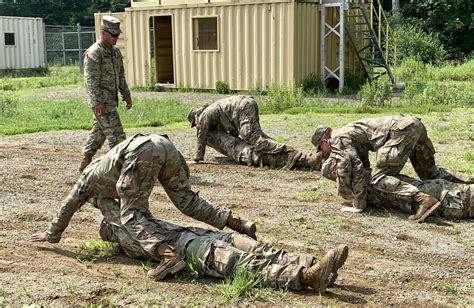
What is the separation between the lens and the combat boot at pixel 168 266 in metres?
→ 4.61

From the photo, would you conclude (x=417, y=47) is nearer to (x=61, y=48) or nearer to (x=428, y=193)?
(x=61, y=48)

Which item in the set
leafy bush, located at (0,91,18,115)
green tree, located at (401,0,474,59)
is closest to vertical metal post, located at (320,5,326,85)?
leafy bush, located at (0,91,18,115)

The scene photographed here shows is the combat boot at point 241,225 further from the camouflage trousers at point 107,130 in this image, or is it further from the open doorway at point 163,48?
the open doorway at point 163,48

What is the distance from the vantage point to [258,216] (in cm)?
649

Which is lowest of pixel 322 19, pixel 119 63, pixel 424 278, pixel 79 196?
pixel 424 278

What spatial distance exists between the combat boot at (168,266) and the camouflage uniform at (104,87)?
11.3ft

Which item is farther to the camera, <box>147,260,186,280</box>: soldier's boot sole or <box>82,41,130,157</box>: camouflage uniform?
<box>82,41,130,157</box>: camouflage uniform

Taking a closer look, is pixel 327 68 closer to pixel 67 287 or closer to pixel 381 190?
pixel 381 190

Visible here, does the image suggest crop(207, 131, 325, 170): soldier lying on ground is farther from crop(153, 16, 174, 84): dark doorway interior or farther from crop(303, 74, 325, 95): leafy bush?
crop(153, 16, 174, 84): dark doorway interior

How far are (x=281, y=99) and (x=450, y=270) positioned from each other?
31.5ft

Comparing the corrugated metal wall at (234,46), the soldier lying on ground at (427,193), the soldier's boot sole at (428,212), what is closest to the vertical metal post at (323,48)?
the corrugated metal wall at (234,46)

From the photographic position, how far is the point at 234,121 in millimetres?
8953

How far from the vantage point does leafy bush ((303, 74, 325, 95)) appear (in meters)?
17.0

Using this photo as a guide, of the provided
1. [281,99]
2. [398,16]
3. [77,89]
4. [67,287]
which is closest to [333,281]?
[67,287]
